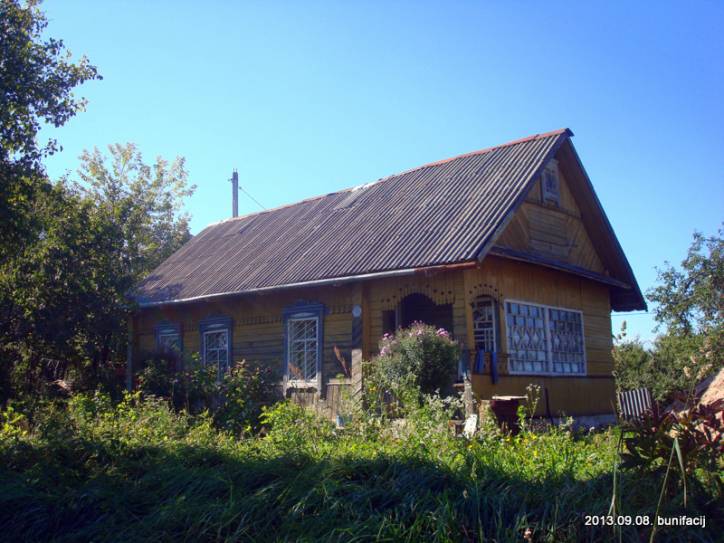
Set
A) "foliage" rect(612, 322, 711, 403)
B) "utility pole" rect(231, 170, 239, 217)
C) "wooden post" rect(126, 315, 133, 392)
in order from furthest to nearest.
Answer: "utility pole" rect(231, 170, 239, 217) → "foliage" rect(612, 322, 711, 403) → "wooden post" rect(126, 315, 133, 392)

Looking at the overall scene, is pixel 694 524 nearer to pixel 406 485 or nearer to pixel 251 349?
pixel 406 485

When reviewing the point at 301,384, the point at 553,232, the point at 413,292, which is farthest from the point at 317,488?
the point at 553,232

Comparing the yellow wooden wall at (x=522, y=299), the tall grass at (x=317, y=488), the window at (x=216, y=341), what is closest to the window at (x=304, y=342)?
the yellow wooden wall at (x=522, y=299)

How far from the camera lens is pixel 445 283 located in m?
Answer: 13.3

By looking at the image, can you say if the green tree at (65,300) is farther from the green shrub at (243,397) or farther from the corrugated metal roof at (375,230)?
the green shrub at (243,397)

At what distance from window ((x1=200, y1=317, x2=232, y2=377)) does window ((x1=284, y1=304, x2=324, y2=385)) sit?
6.47 ft

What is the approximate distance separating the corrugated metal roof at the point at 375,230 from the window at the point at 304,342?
2.71 feet

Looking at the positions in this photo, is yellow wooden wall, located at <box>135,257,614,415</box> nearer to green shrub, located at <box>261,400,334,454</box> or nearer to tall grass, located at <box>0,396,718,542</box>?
green shrub, located at <box>261,400,334,454</box>

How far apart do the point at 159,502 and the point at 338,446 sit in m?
2.12

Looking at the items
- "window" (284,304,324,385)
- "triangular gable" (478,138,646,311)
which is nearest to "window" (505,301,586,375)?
"triangular gable" (478,138,646,311)

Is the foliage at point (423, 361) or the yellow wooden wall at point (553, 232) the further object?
the yellow wooden wall at point (553, 232)

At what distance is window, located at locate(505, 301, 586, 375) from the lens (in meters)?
14.3

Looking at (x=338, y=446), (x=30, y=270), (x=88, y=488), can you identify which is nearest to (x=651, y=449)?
(x=338, y=446)

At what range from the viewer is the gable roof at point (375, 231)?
1354 centimetres
